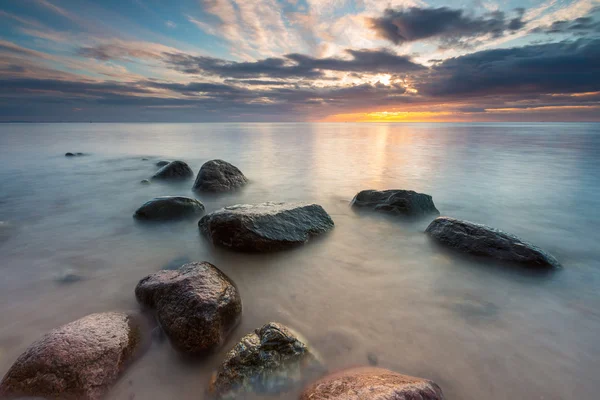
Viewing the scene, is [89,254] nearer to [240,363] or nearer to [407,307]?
[240,363]

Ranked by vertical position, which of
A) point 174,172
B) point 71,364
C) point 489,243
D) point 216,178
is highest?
point 71,364

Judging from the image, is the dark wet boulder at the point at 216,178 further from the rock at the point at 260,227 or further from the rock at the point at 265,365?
the rock at the point at 265,365

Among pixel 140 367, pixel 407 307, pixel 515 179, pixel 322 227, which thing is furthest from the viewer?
pixel 515 179

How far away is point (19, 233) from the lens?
5047mm

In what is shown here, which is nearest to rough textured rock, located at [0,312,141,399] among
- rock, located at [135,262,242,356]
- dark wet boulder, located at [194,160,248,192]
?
rock, located at [135,262,242,356]

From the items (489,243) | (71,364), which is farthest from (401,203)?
(71,364)

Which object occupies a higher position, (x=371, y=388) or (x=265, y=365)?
(x=371, y=388)

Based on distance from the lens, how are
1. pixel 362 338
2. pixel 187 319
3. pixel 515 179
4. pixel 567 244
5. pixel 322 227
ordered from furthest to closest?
pixel 515 179 → pixel 322 227 → pixel 567 244 → pixel 362 338 → pixel 187 319

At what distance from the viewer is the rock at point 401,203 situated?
5.88 meters

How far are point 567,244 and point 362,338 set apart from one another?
4457 millimetres

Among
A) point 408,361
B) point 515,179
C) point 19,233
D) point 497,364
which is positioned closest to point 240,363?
point 408,361

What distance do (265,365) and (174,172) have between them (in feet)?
29.0

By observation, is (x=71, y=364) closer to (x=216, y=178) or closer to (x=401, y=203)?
(x=401, y=203)

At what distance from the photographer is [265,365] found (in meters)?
2.14
